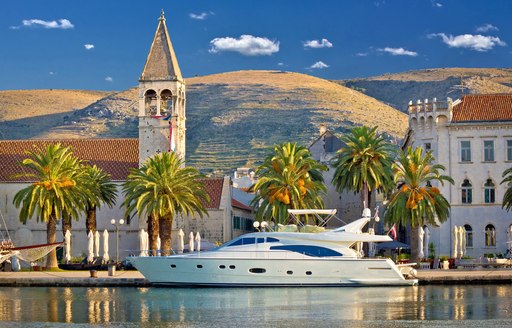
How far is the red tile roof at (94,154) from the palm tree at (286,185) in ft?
49.2

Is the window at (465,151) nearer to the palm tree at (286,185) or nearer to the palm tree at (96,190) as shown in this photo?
the palm tree at (286,185)

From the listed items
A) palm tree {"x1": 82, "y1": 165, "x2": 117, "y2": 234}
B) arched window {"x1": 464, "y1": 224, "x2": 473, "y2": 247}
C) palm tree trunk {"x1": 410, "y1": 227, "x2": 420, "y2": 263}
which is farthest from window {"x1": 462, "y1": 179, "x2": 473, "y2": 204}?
palm tree {"x1": 82, "y1": 165, "x2": 117, "y2": 234}

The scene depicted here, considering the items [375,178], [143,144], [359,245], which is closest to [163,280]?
[359,245]

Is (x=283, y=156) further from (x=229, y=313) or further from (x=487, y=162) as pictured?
(x=229, y=313)

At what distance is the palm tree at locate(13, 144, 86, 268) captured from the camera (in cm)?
7431

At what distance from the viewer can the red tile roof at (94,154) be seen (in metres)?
88.1

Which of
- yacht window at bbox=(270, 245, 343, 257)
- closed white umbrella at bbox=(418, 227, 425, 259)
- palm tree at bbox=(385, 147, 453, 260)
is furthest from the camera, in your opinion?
palm tree at bbox=(385, 147, 453, 260)

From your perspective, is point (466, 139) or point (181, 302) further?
point (466, 139)

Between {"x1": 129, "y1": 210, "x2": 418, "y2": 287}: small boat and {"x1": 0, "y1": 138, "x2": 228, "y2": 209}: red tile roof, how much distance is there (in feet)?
80.8

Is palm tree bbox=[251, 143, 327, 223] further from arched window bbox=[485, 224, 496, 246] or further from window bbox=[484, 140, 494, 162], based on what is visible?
arched window bbox=[485, 224, 496, 246]

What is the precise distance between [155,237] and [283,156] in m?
10.6

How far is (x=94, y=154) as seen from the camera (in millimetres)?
90250

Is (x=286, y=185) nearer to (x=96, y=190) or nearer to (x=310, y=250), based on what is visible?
(x=96, y=190)

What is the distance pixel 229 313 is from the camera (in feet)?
164
